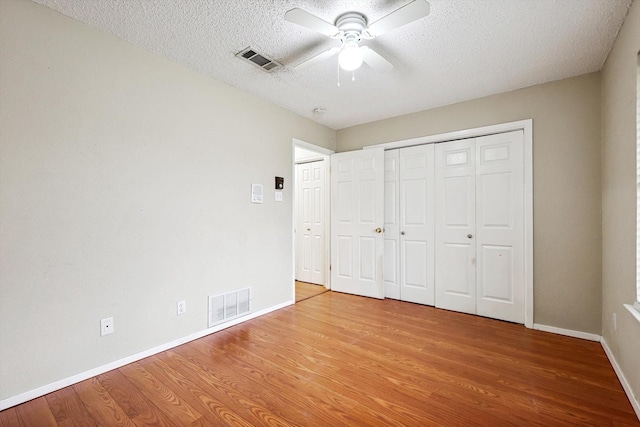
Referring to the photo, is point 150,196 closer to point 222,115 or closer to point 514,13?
point 222,115

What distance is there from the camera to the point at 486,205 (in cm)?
328

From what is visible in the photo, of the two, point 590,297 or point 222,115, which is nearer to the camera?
point 590,297

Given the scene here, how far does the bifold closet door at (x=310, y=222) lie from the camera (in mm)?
4758

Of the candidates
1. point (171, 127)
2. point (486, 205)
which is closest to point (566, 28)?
point (486, 205)

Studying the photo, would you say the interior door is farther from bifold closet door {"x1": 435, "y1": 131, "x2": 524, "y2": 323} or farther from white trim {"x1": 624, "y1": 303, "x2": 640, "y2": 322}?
white trim {"x1": 624, "y1": 303, "x2": 640, "y2": 322}

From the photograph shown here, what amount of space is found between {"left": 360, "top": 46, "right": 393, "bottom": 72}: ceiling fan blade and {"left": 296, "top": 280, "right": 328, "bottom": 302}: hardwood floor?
2929 millimetres

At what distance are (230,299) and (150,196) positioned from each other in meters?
1.29

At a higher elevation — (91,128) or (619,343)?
(91,128)

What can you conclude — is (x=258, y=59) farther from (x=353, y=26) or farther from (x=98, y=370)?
(x=98, y=370)

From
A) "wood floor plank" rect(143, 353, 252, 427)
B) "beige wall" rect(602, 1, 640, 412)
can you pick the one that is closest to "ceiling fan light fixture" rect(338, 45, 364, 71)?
"beige wall" rect(602, 1, 640, 412)

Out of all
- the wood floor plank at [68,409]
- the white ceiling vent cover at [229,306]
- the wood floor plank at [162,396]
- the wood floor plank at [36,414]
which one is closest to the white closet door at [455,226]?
the white ceiling vent cover at [229,306]

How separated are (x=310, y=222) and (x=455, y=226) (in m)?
2.28

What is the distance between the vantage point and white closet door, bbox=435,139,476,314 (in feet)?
11.1

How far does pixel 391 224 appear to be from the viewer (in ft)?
13.2
